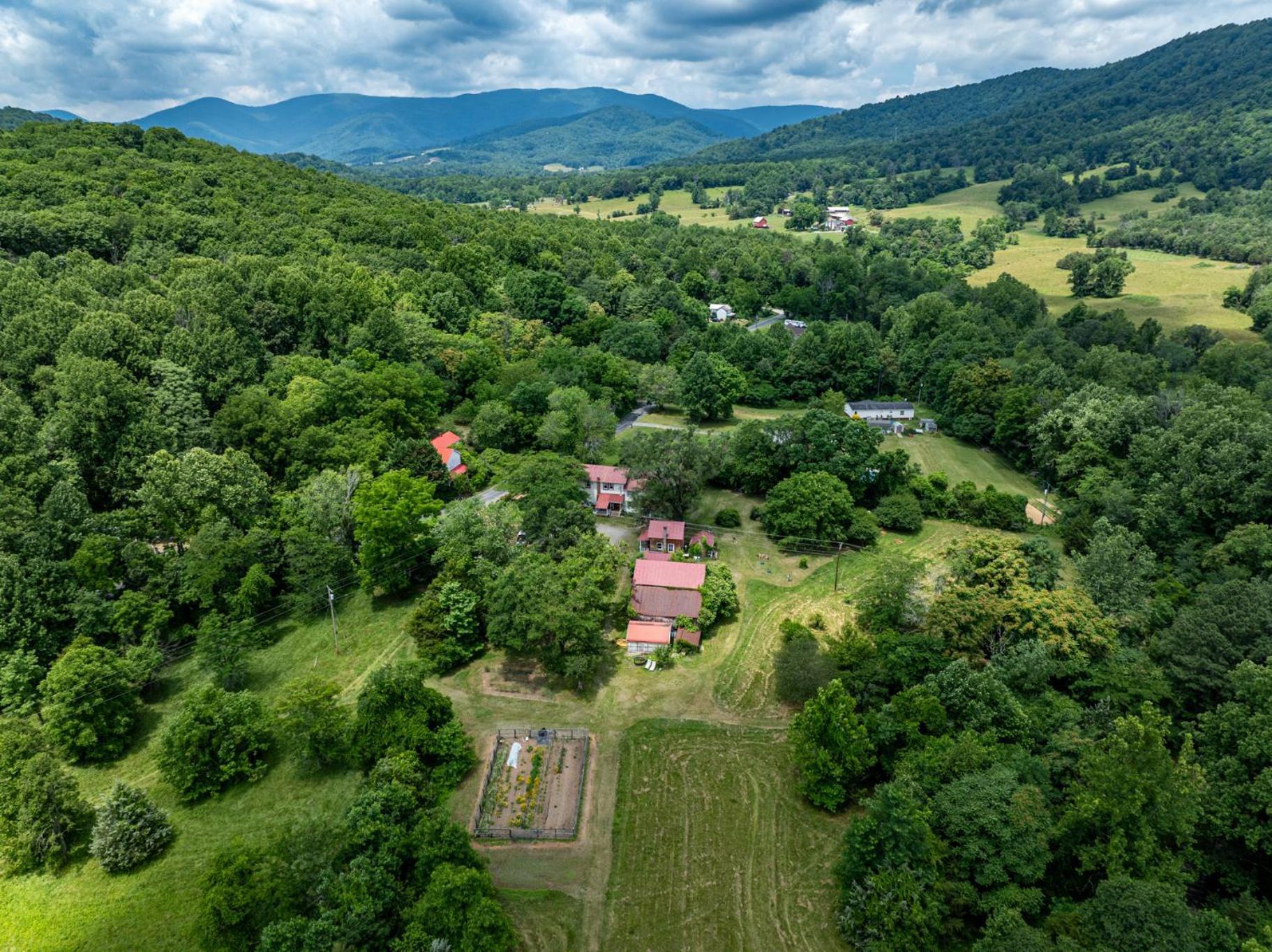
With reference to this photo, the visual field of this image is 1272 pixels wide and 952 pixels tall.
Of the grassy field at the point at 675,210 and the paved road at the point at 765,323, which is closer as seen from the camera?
the paved road at the point at 765,323

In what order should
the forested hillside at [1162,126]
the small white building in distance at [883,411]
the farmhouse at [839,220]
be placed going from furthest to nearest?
the farmhouse at [839,220] < the forested hillside at [1162,126] < the small white building in distance at [883,411]

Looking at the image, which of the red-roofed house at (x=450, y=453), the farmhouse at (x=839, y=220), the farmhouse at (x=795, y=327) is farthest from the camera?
the farmhouse at (x=839, y=220)

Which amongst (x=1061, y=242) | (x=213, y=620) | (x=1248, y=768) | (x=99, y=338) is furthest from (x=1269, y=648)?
(x=1061, y=242)

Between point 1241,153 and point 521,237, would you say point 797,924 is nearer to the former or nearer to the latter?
point 521,237

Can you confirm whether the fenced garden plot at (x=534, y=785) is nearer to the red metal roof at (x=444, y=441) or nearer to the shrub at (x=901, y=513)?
the red metal roof at (x=444, y=441)

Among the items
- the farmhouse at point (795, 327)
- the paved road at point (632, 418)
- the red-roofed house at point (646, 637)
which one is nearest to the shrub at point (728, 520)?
the red-roofed house at point (646, 637)

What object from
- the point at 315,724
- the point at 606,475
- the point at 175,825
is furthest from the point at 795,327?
the point at 175,825

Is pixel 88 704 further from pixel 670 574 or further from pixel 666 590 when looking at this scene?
pixel 670 574
